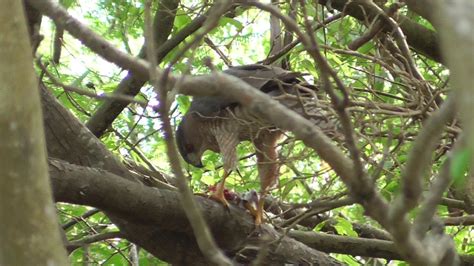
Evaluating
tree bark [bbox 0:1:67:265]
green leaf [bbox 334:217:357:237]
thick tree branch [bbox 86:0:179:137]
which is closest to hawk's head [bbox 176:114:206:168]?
thick tree branch [bbox 86:0:179:137]

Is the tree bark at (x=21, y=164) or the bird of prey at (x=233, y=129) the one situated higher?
the bird of prey at (x=233, y=129)

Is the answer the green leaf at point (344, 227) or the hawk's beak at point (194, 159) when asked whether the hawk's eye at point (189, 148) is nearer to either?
the hawk's beak at point (194, 159)

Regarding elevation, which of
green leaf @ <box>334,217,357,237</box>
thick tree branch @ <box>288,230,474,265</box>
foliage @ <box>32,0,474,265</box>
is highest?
foliage @ <box>32,0,474,265</box>

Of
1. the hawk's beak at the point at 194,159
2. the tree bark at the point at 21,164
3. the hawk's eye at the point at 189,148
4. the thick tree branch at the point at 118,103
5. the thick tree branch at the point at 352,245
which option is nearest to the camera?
the tree bark at the point at 21,164

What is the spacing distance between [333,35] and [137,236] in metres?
1.55

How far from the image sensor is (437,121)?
47.8 inches

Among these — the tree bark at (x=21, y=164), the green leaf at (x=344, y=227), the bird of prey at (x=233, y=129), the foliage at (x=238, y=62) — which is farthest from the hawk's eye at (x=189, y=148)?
the tree bark at (x=21, y=164)

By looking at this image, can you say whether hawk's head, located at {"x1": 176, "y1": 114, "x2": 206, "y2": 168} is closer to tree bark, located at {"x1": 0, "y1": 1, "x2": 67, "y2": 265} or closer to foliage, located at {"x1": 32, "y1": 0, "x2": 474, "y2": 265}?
foliage, located at {"x1": 32, "y1": 0, "x2": 474, "y2": 265}

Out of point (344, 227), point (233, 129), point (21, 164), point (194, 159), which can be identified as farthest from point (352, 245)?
point (21, 164)

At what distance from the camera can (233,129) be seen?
4.74m

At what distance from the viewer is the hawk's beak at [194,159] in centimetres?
514

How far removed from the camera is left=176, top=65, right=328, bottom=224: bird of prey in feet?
13.2

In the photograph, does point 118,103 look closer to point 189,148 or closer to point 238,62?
point 189,148

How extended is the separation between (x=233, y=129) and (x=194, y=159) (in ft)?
1.86
